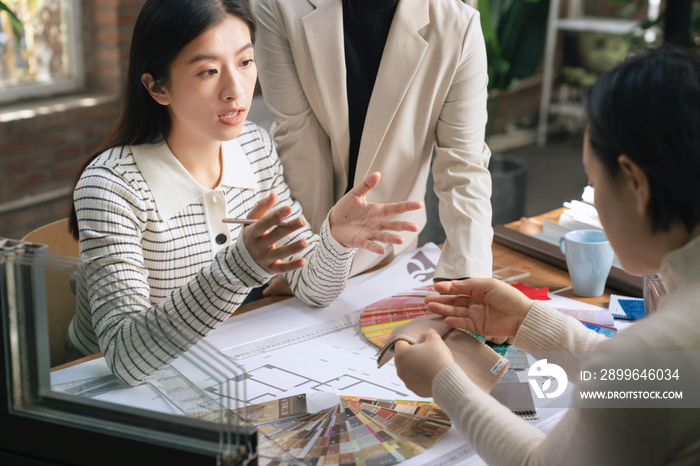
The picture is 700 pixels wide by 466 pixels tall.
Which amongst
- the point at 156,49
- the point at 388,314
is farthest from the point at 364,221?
the point at 156,49

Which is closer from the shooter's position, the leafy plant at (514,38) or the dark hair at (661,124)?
the dark hair at (661,124)

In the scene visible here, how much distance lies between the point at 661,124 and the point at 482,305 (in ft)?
1.69

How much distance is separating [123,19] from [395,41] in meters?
2.39

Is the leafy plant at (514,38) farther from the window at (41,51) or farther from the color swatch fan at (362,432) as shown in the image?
the color swatch fan at (362,432)

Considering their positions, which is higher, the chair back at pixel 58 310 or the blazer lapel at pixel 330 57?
the blazer lapel at pixel 330 57

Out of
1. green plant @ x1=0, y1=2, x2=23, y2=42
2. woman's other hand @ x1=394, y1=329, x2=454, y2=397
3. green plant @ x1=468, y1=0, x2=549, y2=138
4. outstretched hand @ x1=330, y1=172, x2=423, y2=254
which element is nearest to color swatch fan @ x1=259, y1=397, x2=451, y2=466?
woman's other hand @ x1=394, y1=329, x2=454, y2=397

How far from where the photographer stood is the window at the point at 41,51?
334cm

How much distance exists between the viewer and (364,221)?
1338mm

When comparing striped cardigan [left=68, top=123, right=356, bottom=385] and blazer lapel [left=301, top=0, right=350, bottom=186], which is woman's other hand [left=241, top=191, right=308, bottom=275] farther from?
blazer lapel [left=301, top=0, right=350, bottom=186]

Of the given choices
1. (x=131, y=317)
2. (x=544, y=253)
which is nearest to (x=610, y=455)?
(x=131, y=317)

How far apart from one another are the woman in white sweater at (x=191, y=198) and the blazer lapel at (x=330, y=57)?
17 cm

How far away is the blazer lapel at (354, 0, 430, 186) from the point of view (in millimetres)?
1521

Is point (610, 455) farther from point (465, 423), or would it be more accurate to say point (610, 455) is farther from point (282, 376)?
point (282, 376)

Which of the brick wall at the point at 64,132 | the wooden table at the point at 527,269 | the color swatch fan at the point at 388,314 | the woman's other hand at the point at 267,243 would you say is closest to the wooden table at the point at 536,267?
the wooden table at the point at 527,269
